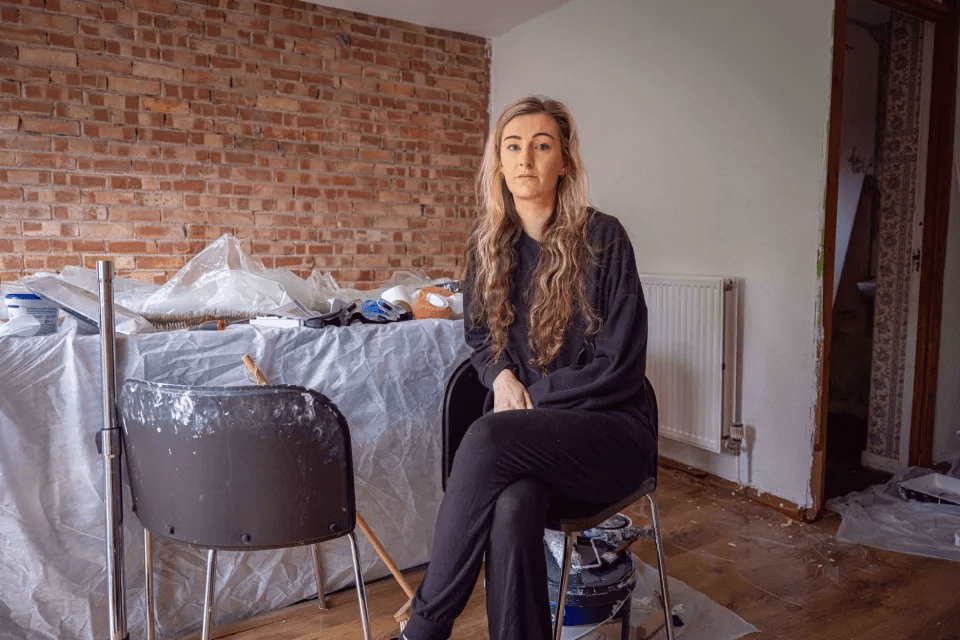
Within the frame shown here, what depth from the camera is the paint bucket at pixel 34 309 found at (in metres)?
1.54

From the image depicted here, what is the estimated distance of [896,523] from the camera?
7.84 feet

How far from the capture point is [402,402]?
1884 mm

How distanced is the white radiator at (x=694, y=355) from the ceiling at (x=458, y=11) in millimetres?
1794

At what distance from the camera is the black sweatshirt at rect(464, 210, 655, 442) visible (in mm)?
1407

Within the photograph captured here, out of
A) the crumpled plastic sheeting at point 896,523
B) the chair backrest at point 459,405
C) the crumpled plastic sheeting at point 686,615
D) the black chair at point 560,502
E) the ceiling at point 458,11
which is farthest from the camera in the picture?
the ceiling at point 458,11

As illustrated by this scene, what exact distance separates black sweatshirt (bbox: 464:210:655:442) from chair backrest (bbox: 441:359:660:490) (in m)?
0.05

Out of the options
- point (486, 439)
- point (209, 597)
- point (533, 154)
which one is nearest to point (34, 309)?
point (209, 597)

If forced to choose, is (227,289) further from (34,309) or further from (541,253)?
(541,253)

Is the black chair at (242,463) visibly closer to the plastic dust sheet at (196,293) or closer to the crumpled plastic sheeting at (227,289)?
the plastic dust sheet at (196,293)

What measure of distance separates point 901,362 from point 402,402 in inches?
92.7

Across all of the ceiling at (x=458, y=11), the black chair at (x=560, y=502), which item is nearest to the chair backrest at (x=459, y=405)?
the black chair at (x=560, y=502)

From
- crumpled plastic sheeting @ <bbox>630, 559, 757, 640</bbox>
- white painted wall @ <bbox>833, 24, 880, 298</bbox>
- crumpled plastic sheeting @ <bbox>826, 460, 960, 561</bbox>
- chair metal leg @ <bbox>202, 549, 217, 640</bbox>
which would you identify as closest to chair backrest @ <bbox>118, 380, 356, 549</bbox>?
chair metal leg @ <bbox>202, 549, 217, 640</bbox>

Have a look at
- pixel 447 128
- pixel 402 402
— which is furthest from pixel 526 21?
pixel 402 402

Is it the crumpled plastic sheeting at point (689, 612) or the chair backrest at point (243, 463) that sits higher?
the chair backrest at point (243, 463)
